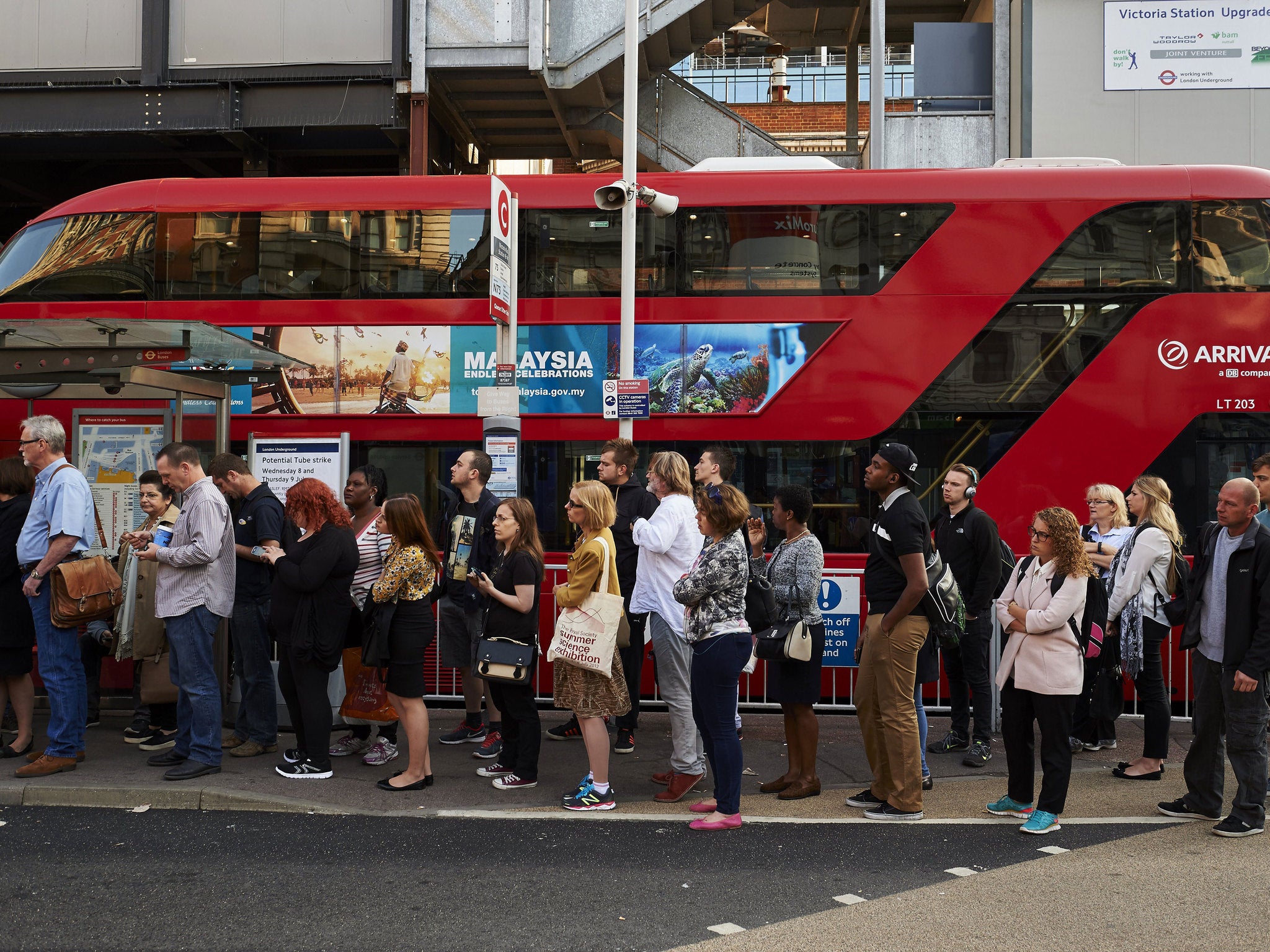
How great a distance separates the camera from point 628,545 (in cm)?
782

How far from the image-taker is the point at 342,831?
577 centimetres

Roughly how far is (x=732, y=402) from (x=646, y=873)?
15.3 feet

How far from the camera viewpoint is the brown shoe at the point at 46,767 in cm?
657

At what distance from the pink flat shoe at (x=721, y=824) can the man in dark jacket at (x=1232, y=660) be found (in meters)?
2.42

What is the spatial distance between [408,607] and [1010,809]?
3.60 m

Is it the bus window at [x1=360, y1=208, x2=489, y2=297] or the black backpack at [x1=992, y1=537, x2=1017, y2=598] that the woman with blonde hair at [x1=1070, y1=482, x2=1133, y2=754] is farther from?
the bus window at [x1=360, y1=208, x2=489, y2=297]

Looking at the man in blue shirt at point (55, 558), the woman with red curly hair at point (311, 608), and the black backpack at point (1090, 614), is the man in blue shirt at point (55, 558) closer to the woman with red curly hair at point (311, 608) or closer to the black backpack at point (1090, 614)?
the woman with red curly hair at point (311, 608)

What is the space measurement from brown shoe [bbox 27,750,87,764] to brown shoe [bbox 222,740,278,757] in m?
0.89

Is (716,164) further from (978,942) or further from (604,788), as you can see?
(978,942)

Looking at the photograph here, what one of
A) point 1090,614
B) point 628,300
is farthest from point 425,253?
point 1090,614

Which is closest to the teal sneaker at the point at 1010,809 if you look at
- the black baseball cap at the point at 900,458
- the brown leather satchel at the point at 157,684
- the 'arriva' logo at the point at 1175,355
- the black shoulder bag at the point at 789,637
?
the black shoulder bag at the point at 789,637

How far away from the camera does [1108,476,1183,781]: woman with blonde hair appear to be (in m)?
6.82

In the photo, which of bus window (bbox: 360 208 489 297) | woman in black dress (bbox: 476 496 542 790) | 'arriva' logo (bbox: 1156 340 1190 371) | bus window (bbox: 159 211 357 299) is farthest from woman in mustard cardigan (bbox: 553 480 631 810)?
'arriva' logo (bbox: 1156 340 1190 371)

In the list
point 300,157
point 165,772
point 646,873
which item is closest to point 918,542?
point 646,873
